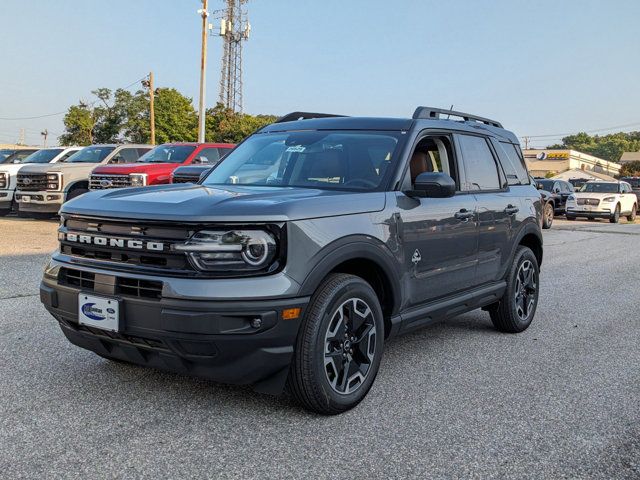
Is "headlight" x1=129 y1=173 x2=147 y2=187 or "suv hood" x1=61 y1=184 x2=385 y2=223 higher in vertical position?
"suv hood" x1=61 y1=184 x2=385 y2=223

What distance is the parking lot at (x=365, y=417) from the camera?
3.00 m

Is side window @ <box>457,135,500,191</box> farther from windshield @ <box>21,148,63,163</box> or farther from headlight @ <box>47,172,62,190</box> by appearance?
windshield @ <box>21,148,63,163</box>

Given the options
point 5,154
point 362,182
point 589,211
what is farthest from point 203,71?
point 362,182

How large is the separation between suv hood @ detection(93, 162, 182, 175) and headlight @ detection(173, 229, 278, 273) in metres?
10.7

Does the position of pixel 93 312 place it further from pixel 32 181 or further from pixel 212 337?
pixel 32 181

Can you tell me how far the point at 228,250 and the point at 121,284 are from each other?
0.64m

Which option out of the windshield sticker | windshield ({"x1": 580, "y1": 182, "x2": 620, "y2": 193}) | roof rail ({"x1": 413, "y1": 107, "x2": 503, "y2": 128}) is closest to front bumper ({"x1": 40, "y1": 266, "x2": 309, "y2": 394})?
the windshield sticker

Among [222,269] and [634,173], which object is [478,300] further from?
[634,173]

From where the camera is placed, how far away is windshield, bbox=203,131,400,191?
429 centimetres

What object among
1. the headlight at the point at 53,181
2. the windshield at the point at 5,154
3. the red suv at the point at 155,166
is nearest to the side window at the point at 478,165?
the red suv at the point at 155,166

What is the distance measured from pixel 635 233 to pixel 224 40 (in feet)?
198

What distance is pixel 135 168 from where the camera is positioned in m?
13.5

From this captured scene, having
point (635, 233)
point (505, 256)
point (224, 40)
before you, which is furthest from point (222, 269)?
point (224, 40)

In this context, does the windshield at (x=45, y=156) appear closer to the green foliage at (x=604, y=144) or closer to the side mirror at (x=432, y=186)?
the side mirror at (x=432, y=186)
